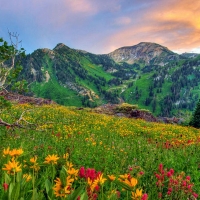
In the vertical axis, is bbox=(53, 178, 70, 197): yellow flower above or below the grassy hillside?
above

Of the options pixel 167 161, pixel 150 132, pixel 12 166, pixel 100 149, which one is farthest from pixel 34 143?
pixel 150 132

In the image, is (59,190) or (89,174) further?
(89,174)

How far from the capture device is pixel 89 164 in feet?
21.5

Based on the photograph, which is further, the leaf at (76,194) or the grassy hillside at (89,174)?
the grassy hillside at (89,174)

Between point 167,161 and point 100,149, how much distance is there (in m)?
2.45

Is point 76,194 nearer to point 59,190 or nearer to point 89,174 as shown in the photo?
point 59,190

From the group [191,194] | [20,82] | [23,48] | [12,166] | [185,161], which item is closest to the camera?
[12,166]

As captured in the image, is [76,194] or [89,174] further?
[89,174]

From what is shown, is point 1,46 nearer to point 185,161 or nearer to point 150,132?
point 185,161

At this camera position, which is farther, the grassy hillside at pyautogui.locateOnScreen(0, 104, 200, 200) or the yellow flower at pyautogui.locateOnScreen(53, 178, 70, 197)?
the grassy hillside at pyautogui.locateOnScreen(0, 104, 200, 200)

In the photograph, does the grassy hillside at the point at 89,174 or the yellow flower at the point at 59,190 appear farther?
the grassy hillside at the point at 89,174

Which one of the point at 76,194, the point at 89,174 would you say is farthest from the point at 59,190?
the point at 89,174

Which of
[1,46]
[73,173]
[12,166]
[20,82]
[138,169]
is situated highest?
[1,46]

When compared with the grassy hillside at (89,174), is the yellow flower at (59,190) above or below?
above
